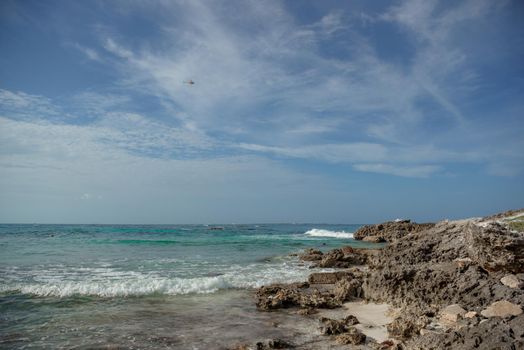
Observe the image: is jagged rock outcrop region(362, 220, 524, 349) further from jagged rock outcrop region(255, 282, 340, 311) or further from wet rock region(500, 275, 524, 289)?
jagged rock outcrop region(255, 282, 340, 311)

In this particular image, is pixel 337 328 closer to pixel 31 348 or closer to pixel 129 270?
pixel 31 348

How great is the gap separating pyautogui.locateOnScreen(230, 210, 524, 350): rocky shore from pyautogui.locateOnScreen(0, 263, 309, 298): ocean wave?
6.76 feet

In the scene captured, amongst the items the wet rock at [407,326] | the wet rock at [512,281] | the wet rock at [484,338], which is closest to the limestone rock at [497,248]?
the wet rock at [512,281]

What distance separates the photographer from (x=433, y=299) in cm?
825

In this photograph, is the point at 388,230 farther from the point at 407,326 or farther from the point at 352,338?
the point at 352,338

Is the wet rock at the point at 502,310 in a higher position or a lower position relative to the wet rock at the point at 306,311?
higher

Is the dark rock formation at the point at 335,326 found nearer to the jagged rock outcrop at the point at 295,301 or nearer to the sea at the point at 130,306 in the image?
the sea at the point at 130,306

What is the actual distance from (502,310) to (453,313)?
0.91 meters

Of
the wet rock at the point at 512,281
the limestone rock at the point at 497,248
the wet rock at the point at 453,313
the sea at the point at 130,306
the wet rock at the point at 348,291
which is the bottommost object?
the sea at the point at 130,306

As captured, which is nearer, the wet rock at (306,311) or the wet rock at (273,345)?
the wet rock at (273,345)

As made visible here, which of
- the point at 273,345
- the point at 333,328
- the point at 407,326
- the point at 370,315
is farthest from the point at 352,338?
the point at 370,315

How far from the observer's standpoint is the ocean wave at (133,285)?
11.2 metres

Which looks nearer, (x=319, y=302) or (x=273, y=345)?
(x=273, y=345)

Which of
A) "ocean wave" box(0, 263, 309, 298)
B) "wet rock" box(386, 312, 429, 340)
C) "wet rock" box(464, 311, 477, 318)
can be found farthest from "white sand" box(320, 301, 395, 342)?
"ocean wave" box(0, 263, 309, 298)
